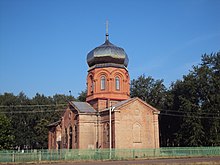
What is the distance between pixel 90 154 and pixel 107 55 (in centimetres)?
1502

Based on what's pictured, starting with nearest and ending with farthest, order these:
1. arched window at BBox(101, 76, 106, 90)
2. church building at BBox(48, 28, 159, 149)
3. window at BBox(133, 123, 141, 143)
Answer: church building at BBox(48, 28, 159, 149)
window at BBox(133, 123, 141, 143)
arched window at BBox(101, 76, 106, 90)

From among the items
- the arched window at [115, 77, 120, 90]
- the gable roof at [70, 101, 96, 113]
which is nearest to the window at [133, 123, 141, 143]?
the gable roof at [70, 101, 96, 113]

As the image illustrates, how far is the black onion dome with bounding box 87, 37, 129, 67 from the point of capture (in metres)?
43.1

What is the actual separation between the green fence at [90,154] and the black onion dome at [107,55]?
44.6ft

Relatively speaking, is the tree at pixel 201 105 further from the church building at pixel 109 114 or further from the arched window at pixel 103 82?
the arched window at pixel 103 82

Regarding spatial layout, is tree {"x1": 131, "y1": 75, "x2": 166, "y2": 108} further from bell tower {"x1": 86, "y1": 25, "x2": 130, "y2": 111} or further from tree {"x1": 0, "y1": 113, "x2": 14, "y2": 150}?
tree {"x1": 0, "y1": 113, "x2": 14, "y2": 150}

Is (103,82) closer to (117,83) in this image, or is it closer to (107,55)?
(117,83)

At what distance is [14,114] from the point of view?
6619 centimetres

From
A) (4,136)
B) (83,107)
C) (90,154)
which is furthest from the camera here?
(4,136)

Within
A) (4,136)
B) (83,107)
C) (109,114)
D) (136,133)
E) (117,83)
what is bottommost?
(4,136)

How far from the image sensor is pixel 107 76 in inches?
1677

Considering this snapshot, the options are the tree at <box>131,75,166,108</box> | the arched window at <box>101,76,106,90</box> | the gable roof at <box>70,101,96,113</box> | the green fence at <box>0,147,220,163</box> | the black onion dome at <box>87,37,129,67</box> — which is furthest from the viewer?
the tree at <box>131,75,166,108</box>

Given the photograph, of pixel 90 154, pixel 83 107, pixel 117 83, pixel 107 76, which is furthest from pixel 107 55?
pixel 90 154

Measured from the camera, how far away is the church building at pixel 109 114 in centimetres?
3738
